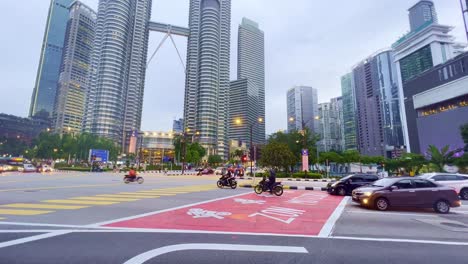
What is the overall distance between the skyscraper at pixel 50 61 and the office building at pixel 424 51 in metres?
230

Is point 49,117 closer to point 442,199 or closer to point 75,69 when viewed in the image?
point 75,69

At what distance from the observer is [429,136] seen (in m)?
78.1

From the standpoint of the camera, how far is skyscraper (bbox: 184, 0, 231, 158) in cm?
14738

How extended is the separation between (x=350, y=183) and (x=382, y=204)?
580 centimetres

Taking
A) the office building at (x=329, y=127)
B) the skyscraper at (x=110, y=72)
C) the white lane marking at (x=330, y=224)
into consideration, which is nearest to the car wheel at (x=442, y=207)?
the white lane marking at (x=330, y=224)

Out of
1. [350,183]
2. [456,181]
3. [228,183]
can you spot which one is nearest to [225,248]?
[350,183]

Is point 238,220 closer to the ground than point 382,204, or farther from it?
closer to the ground

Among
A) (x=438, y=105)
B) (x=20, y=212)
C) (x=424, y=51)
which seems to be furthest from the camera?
(x=424, y=51)

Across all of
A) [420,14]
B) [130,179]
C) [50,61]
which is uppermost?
[420,14]

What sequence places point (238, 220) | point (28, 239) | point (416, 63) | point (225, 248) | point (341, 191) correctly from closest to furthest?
point (225, 248) < point (28, 239) < point (238, 220) < point (341, 191) < point (416, 63)

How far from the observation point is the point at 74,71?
168 meters

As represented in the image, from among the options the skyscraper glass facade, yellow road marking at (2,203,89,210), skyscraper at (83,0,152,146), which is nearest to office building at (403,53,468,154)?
the skyscraper glass facade

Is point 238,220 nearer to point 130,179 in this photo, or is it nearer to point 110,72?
point 130,179

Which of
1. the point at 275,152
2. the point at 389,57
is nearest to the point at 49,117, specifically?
the point at 275,152
